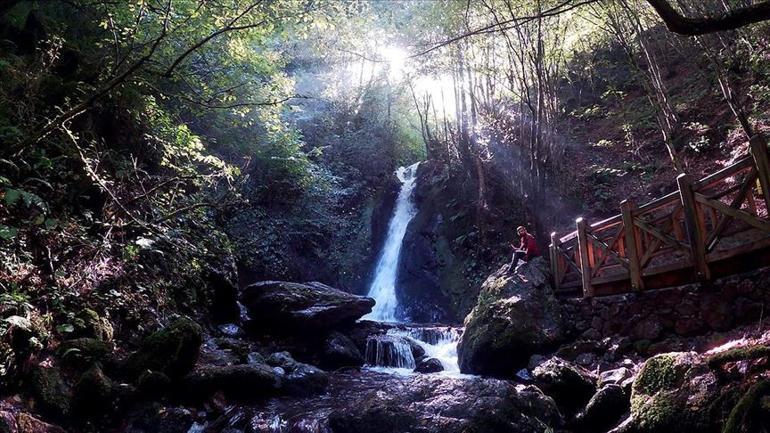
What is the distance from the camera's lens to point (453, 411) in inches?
217

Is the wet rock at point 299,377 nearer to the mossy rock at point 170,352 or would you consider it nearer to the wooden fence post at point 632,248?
the mossy rock at point 170,352

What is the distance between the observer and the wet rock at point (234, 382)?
6.37 m

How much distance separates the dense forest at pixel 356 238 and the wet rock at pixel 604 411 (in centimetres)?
2

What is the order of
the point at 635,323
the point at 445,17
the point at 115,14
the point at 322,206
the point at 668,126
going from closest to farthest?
the point at 635,323
the point at 115,14
the point at 668,126
the point at 445,17
the point at 322,206

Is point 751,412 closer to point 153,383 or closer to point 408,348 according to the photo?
point 153,383

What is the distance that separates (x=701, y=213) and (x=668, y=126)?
7.34 metres

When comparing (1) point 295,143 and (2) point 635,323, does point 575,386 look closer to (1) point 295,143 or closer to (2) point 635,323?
(2) point 635,323

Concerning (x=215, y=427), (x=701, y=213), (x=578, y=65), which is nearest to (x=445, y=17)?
(x=578, y=65)

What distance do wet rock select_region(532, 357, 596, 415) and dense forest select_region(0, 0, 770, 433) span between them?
0.03 m

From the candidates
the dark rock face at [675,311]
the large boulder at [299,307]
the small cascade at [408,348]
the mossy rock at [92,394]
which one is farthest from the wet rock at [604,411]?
the large boulder at [299,307]

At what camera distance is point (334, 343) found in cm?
1038

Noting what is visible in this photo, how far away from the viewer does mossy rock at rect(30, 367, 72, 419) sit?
475 cm

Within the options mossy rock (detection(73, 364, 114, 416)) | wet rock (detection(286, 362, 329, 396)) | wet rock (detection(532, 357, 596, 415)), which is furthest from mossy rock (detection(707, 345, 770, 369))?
mossy rock (detection(73, 364, 114, 416))

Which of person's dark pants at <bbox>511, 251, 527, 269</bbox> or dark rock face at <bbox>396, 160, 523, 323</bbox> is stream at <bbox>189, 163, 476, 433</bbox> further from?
person's dark pants at <bbox>511, 251, 527, 269</bbox>
